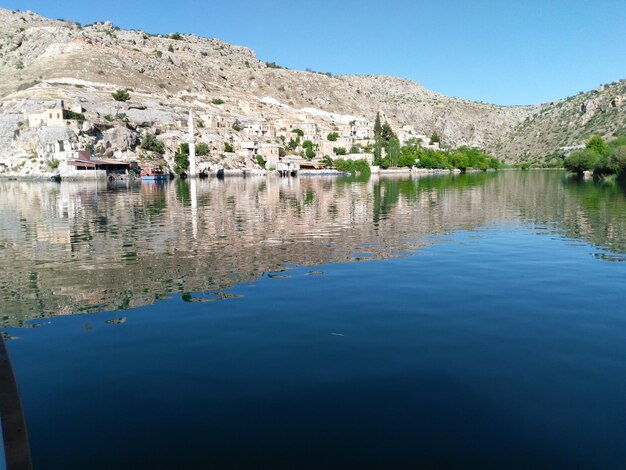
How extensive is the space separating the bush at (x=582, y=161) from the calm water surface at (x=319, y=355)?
338 feet

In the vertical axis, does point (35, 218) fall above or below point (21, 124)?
below

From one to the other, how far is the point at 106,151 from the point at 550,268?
5164 inches

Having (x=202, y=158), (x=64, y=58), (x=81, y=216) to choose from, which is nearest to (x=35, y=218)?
(x=81, y=216)

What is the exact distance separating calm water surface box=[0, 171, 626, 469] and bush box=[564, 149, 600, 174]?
103 metres

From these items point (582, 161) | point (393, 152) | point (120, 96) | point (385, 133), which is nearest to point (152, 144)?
point (120, 96)

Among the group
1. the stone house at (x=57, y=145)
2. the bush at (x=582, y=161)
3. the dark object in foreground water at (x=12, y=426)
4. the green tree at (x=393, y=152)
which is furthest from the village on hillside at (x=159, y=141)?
the dark object in foreground water at (x=12, y=426)

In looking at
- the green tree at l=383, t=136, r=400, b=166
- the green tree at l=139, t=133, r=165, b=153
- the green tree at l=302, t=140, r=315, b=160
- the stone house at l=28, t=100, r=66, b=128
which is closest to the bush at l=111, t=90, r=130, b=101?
the green tree at l=139, t=133, r=165, b=153

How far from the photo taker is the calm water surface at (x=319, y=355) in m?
6.16

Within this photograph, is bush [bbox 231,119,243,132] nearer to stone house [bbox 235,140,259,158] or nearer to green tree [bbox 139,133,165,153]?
stone house [bbox 235,140,259,158]

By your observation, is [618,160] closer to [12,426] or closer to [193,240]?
[193,240]

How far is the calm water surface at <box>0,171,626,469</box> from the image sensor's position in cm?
616

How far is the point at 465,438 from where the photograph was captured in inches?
247

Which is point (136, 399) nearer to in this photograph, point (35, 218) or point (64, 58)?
point (35, 218)

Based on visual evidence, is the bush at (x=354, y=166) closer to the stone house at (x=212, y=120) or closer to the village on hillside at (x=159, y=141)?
the village on hillside at (x=159, y=141)
